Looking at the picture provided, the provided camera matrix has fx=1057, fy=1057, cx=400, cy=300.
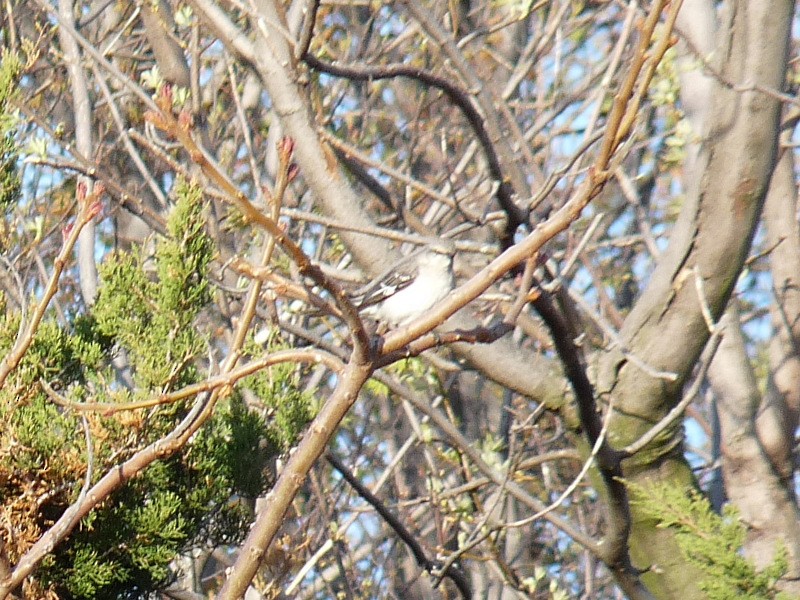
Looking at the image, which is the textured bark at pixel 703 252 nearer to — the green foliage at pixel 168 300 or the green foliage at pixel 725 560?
the green foliage at pixel 725 560

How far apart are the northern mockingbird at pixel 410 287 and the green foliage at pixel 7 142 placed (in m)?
1.54

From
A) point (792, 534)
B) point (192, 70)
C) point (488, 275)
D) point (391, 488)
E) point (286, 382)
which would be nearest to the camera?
point (488, 275)

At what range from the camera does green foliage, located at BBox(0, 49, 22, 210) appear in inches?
109

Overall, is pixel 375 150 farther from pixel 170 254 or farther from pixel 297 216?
pixel 170 254

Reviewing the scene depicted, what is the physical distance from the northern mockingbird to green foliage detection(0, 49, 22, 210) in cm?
154

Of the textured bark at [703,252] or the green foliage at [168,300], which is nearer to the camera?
the green foliage at [168,300]

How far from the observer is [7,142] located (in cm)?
279

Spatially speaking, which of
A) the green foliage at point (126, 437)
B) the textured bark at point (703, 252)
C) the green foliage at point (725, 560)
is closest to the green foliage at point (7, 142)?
the green foliage at point (126, 437)

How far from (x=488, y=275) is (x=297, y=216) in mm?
1610

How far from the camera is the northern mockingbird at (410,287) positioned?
4141 millimetres

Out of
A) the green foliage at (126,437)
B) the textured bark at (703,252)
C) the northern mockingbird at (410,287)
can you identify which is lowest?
the green foliage at (126,437)

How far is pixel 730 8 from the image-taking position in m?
3.80

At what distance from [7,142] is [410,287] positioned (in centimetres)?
208

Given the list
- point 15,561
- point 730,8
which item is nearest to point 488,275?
point 15,561
